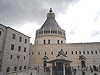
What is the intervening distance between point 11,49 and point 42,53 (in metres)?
12.7

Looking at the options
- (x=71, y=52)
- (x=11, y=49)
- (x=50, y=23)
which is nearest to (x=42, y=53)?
(x=71, y=52)

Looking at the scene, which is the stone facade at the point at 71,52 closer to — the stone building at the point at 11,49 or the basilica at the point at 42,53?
the basilica at the point at 42,53

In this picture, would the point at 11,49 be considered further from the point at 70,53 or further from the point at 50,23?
the point at 50,23

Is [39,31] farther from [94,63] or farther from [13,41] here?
[94,63]

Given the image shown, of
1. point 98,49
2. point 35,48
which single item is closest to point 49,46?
point 35,48

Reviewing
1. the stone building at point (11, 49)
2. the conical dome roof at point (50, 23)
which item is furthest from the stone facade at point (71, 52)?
the conical dome roof at point (50, 23)

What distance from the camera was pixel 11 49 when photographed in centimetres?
2756

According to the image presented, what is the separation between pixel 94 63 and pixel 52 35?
69.4ft

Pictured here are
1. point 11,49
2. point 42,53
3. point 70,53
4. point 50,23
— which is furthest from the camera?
point 50,23

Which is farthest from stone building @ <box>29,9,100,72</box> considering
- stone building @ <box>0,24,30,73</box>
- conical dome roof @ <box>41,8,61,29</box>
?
conical dome roof @ <box>41,8,61,29</box>

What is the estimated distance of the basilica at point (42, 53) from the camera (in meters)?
25.3

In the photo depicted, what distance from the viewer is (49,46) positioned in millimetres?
36719

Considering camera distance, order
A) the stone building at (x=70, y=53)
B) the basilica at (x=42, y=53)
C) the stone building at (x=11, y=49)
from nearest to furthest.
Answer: the stone building at (x=11, y=49)
the basilica at (x=42, y=53)
the stone building at (x=70, y=53)

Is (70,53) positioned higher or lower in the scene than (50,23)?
lower
